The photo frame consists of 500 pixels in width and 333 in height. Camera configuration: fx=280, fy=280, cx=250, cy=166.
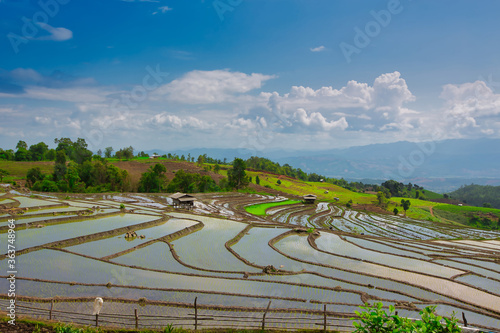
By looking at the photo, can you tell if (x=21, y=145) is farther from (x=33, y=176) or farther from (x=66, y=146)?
(x=33, y=176)

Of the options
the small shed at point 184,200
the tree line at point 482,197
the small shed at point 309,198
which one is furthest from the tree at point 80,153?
the tree line at point 482,197

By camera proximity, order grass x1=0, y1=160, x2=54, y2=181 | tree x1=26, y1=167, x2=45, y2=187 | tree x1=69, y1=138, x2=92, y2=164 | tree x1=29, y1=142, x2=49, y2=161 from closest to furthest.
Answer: tree x1=26, y1=167, x2=45, y2=187 → grass x1=0, y1=160, x2=54, y2=181 → tree x1=69, y1=138, x2=92, y2=164 → tree x1=29, y1=142, x2=49, y2=161

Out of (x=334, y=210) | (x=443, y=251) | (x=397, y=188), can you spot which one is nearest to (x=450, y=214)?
(x=334, y=210)

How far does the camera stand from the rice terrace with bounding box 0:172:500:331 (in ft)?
40.4

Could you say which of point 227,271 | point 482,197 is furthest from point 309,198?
point 482,197

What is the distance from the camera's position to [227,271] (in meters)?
16.9

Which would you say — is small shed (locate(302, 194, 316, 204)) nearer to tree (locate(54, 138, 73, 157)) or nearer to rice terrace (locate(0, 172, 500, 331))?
rice terrace (locate(0, 172, 500, 331))

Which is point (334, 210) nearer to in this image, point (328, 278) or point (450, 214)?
point (450, 214)

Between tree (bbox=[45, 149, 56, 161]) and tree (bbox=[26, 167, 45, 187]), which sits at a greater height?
tree (bbox=[45, 149, 56, 161])

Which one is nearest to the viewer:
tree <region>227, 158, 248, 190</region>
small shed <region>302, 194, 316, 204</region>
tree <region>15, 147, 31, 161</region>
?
Result: small shed <region>302, 194, 316, 204</region>

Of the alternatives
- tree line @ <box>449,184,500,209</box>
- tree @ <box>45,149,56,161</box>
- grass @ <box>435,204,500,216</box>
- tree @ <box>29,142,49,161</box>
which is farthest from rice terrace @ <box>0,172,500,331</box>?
tree line @ <box>449,184,500,209</box>

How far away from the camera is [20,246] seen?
1875 centimetres

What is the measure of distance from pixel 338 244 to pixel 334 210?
26.9 metres

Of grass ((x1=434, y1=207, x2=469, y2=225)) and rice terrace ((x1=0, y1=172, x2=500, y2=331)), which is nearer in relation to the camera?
rice terrace ((x1=0, y1=172, x2=500, y2=331))
